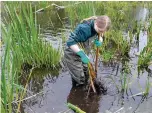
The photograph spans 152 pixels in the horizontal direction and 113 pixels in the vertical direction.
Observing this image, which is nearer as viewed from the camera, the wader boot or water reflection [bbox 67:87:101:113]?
water reflection [bbox 67:87:101:113]

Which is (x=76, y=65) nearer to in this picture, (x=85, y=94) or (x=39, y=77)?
(x=85, y=94)

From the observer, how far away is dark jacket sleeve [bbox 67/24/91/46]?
12.6 feet

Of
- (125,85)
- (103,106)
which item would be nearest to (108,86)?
(125,85)

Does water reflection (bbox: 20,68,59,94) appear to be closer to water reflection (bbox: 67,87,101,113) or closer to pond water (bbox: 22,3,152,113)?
pond water (bbox: 22,3,152,113)

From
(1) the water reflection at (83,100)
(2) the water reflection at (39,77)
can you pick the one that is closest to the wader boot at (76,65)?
(1) the water reflection at (83,100)

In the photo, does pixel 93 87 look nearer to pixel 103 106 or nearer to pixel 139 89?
pixel 103 106

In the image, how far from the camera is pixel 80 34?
12.7ft

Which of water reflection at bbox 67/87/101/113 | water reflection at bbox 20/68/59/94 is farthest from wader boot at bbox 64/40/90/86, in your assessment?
water reflection at bbox 20/68/59/94

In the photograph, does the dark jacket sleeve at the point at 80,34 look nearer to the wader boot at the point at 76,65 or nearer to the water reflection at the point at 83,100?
the wader boot at the point at 76,65

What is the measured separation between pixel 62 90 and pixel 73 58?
0.50 meters

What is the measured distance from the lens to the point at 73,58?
13.7ft

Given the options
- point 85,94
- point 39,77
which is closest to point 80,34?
point 85,94

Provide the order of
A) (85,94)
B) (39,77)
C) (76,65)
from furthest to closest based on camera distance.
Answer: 1. (39,77)
2. (76,65)
3. (85,94)

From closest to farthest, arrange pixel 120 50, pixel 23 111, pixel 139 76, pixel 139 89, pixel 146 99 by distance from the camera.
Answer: pixel 23 111
pixel 146 99
pixel 139 89
pixel 139 76
pixel 120 50
